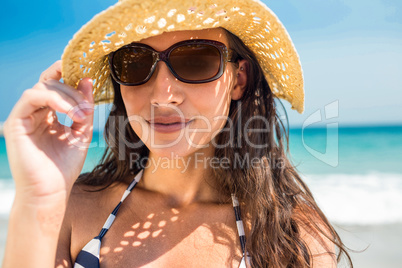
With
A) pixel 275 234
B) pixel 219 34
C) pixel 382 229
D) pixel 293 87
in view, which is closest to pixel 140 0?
pixel 219 34

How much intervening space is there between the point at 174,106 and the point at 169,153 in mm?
267

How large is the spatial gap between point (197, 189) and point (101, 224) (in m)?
0.65

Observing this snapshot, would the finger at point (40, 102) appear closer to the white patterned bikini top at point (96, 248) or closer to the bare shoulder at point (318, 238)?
the white patterned bikini top at point (96, 248)

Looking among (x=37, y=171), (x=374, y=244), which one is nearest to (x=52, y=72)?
(x=37, y=171)

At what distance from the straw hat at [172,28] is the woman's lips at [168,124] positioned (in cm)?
43

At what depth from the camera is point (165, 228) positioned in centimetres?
199

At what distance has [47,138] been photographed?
4.84 ft

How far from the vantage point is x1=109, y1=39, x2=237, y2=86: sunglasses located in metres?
1.69

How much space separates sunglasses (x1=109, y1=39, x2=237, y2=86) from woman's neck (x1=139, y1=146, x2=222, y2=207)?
628 mm

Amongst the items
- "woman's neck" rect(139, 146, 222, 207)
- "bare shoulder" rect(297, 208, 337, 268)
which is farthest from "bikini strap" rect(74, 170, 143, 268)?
"bare shoulder" rect(297, 208, 337, 268)

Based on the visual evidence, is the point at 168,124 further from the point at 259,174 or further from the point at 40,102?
the point at 259,174

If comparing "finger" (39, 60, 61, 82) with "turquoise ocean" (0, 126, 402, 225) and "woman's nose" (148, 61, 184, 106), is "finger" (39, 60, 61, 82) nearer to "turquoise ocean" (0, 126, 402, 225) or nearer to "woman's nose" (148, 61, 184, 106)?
"woman's nose" (148, 61, 184, 106)

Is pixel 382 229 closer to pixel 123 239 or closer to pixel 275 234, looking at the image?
pixel 275 234
